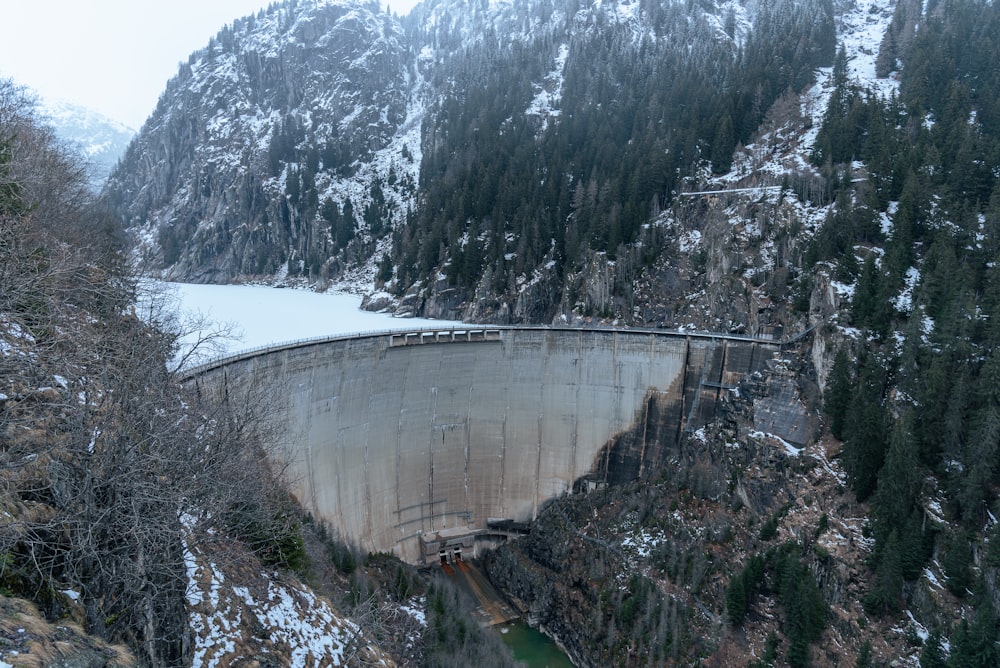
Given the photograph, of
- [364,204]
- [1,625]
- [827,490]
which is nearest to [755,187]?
[827,490]

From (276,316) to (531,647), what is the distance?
1331 inches

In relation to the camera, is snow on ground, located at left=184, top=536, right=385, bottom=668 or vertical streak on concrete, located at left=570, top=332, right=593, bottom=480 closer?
snow on ground, located at left=184, top=536, right=385, bottom=668

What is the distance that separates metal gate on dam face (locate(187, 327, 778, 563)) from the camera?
106ft

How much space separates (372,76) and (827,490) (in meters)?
105

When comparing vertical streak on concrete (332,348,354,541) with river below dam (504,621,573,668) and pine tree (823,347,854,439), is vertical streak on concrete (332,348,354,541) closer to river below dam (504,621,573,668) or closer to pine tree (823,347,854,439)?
river below dam (504,621,573,668)

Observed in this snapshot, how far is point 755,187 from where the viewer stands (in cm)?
4956

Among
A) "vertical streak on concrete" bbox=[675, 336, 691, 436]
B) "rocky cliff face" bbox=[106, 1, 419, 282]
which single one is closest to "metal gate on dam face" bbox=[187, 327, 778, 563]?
"vertical streak on concrete" bbox=[675, 336, 691, 436]

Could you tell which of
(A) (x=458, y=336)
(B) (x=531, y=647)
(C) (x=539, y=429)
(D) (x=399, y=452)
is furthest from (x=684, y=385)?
(D) (x=399, y=452)

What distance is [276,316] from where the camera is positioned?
164ft

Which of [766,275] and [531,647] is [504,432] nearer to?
[531,647]

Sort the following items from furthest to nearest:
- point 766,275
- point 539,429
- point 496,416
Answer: point 766,275 → point 539,429 → point 496,416

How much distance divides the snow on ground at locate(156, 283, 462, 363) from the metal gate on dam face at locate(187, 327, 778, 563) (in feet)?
12.5

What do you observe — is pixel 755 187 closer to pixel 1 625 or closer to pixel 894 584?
pixel 894 584

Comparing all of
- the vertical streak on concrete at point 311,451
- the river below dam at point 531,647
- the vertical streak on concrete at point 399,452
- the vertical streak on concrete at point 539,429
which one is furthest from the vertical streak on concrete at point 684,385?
the vertical streak on concrete at point 311,451
